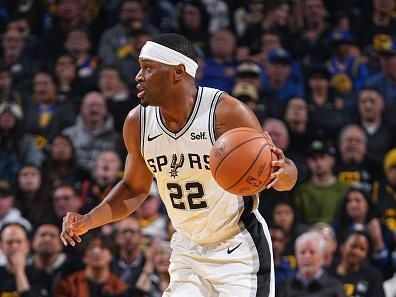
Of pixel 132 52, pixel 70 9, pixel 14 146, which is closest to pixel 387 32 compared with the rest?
pixel 132 52

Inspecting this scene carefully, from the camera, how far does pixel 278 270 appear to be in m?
8.38

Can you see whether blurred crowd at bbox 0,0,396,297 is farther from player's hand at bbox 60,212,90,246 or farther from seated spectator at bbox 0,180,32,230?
player's hand at bbox 60,212,90,246

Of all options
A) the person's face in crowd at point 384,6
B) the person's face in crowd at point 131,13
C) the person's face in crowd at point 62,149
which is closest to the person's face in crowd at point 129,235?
the person's face in crowd at point 62,149

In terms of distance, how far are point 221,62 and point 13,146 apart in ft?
8.68

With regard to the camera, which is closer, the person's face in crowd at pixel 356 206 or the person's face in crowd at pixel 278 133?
the person's face in crowd at pixel 356 206

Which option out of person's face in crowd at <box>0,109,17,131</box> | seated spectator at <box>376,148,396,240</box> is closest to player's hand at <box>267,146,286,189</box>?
seated spectator at <box>376,148,396,240</box>

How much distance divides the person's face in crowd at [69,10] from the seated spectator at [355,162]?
4.26 meters

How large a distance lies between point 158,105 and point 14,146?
17.6 ft

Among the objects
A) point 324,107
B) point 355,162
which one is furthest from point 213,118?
point 324,107

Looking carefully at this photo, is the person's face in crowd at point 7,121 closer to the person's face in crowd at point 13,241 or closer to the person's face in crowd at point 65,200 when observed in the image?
the person's face in crowd at point 65,200

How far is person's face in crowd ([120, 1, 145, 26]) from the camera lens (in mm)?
11789

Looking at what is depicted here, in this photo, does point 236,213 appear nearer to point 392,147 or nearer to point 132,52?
point 392,147

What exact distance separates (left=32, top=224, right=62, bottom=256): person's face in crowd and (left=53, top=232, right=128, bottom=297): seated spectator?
34 cm

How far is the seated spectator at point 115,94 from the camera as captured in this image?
10.2 metres
